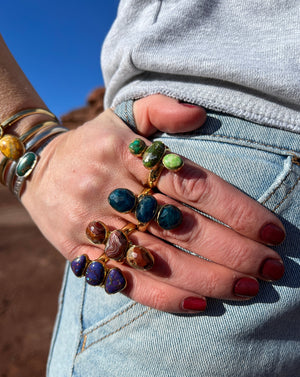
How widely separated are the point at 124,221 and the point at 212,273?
0.25m

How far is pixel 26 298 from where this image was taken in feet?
12.3

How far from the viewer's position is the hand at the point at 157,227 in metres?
0.65

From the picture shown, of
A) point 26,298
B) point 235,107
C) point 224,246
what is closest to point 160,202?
point 224,246

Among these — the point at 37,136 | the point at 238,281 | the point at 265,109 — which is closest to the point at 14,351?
the point at 37,136

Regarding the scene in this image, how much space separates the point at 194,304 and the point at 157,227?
195 mm

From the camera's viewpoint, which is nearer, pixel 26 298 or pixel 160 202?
pixel 160 202

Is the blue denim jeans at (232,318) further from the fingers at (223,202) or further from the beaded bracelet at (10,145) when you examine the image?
the beaded bracelet at (10,145)

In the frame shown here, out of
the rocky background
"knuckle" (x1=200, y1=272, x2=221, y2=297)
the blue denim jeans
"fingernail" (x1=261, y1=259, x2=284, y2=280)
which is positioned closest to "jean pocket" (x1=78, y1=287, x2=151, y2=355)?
the blue denim jeans

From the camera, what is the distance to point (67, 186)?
2.54ft

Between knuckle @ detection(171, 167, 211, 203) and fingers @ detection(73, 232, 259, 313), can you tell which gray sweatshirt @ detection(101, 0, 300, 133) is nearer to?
knuckle @ detection(171, 167, 211, 203)

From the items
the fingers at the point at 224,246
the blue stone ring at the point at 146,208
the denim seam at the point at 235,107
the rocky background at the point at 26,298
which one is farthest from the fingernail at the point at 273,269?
the rocky background at the point at 26,298

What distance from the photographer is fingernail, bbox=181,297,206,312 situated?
665mm

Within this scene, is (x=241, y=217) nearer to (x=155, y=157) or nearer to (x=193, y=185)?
(x=193, y=185)

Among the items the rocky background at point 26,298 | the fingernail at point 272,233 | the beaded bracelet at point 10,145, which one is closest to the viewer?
the fingernail at point 272,233
